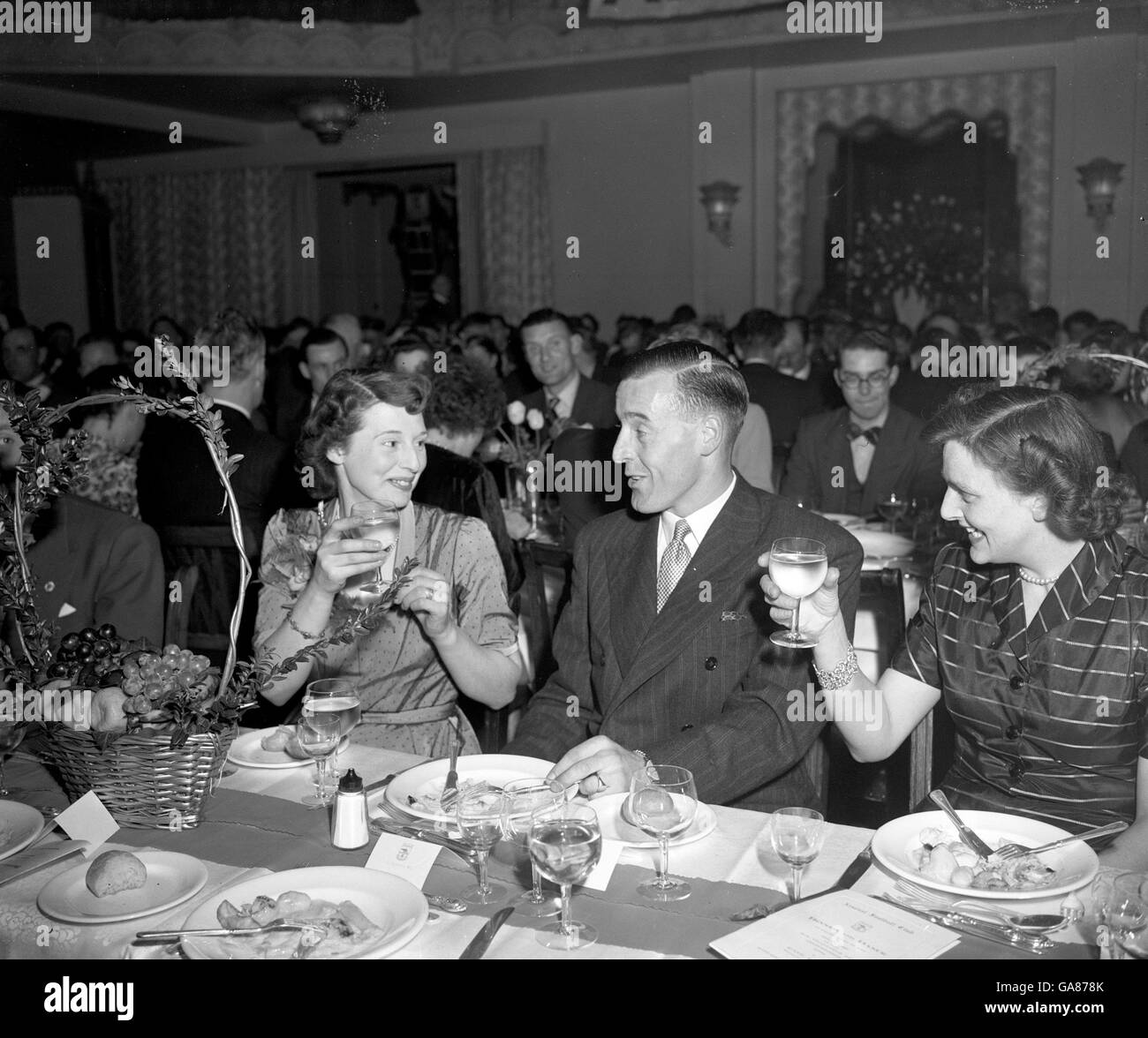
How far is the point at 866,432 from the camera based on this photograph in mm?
4520

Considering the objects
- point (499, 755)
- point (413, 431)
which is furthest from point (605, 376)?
point (499, 755)

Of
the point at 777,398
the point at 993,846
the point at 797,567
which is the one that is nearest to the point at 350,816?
the point at 797,567


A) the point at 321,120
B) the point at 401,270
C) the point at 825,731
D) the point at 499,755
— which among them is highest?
the point at 321,120

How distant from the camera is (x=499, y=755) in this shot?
198 cm

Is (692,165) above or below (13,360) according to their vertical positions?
above

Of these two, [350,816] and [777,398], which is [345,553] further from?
[777,398]

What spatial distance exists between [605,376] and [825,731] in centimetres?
507

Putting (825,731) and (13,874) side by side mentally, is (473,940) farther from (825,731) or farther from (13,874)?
(825,731)

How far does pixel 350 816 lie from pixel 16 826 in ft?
1.81

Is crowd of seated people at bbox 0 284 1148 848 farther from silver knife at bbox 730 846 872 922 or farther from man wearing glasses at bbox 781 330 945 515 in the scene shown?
silver knife at bbox 730 846 872 922

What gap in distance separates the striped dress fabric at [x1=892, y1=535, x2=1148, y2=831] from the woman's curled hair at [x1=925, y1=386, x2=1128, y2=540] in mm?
89

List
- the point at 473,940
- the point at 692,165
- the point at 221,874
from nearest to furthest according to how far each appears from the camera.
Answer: the point at 473,940 → the point at 221,874 → the point at 692,165

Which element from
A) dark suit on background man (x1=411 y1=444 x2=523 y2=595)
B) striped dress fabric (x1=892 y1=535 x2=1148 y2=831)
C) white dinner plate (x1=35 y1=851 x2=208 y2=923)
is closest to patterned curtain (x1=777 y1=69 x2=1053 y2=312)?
dark suit on background man (x1=411 y1=444 x2=523 y2=595)

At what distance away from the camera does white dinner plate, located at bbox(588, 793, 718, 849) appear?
5.46 ft
